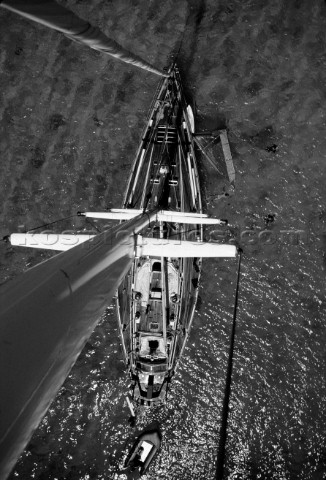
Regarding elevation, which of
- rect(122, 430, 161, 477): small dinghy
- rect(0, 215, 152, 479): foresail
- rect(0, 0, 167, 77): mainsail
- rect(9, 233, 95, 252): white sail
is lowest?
rect(0, 215, 152, 479): foresail

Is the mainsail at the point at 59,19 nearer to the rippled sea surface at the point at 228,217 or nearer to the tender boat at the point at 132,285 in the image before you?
the tender boat at the point at 132,285

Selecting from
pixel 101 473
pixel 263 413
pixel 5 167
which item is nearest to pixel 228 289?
pixel 263 413

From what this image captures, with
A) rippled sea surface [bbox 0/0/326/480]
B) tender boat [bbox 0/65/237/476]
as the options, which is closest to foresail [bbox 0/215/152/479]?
tender boat [bbox 0/65/237/476]

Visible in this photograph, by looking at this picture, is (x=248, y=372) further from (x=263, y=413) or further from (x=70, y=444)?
(x=70, y=444)

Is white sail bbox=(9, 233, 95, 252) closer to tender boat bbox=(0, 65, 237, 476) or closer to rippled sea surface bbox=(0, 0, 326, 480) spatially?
tender boat bbox=(0, 65, 237, 476)

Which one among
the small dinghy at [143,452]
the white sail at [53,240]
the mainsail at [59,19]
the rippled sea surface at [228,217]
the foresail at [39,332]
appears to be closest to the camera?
the foresail at [39,332]

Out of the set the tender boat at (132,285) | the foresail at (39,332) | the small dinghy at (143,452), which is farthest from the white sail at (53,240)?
the small dinghy at (143,452)

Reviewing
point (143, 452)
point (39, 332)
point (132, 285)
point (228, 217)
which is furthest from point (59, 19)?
point (143, 452)
